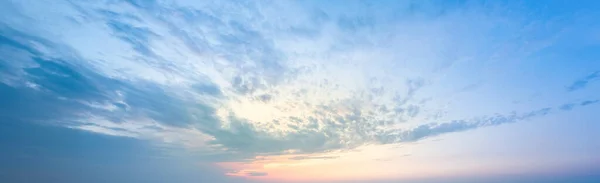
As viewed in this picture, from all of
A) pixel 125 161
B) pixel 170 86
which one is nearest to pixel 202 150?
pixel 125 161

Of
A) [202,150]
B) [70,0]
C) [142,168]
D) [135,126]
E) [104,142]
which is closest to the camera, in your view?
[70,0]

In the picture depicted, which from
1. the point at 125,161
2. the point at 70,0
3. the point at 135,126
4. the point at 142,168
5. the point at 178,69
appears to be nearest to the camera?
the point at 70,0

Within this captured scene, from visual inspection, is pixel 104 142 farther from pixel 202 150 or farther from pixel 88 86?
pixel 88 86

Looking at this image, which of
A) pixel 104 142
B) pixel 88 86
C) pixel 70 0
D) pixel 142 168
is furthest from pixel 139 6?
pixel 142 168

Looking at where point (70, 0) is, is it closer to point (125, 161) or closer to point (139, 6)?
point (139, 6)

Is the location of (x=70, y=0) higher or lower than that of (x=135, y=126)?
higher

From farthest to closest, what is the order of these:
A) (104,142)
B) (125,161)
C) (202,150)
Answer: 1. (125,161)
2. (202,150)
3. (104,142)

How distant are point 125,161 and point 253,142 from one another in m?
21.5

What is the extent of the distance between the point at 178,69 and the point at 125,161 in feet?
93.3

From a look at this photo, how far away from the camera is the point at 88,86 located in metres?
17.2

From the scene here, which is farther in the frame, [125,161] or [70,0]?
[125,161]

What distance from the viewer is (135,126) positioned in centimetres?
2459

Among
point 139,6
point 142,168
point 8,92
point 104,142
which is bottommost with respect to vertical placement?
point 142,168

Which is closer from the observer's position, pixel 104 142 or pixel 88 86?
pixel 88 86
